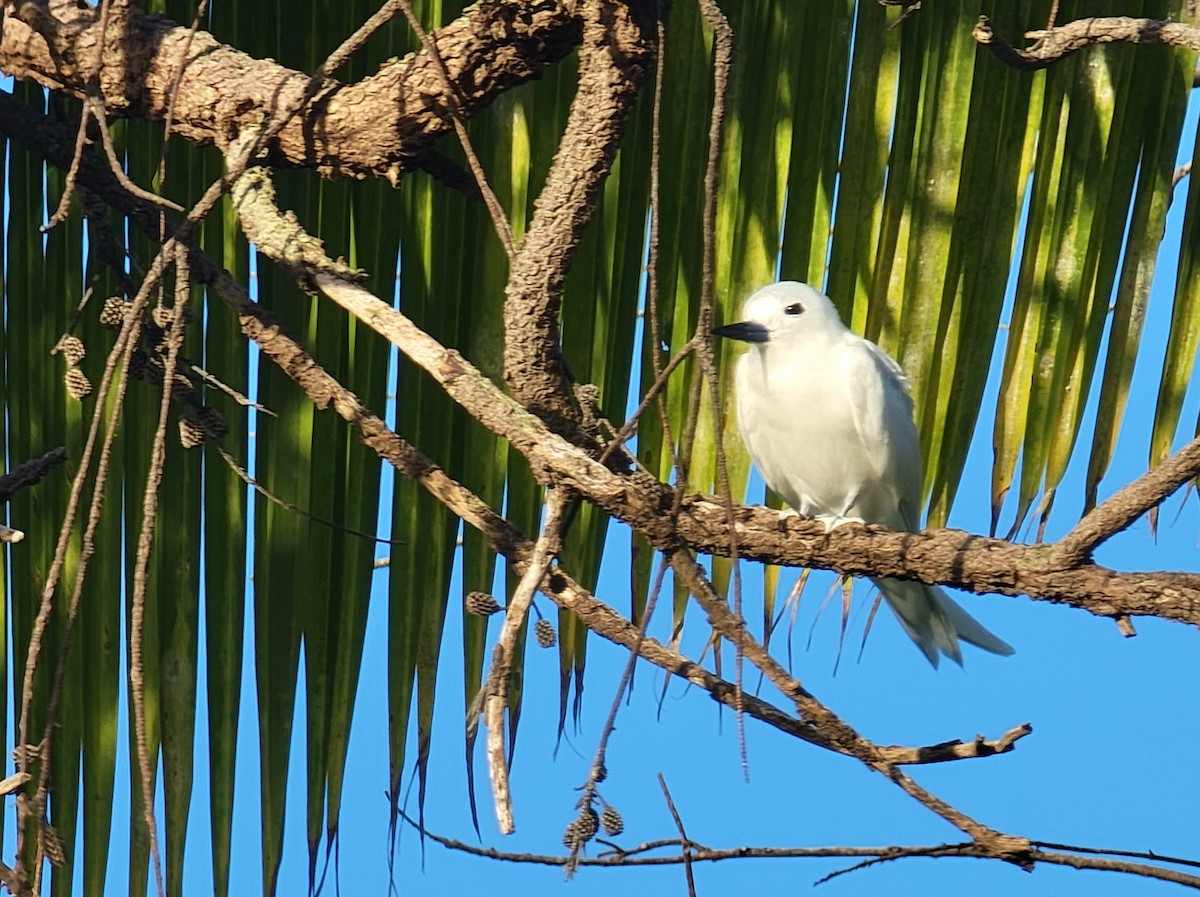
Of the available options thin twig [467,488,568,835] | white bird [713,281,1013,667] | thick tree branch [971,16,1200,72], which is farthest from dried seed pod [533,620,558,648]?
white bird [713,281,1013,667]

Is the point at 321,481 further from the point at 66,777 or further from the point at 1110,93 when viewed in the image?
the point at 1110,93

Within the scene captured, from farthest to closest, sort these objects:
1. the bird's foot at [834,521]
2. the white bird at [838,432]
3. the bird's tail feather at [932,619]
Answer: the white bird at [838,432] → the bird's tail feather at [932,619] → the bird's foot at [834,521]

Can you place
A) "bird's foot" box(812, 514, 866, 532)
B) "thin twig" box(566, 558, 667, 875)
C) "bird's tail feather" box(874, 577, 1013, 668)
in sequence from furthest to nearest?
"bird's tail feather" box(874, 577, 1013, 668) < "bird's foot" box(812, 514, 866, 532) < "thin twig" box(566, 558, 667, 875)

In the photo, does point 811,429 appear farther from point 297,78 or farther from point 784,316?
point 297,78

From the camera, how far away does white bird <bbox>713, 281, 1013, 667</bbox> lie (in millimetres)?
3279

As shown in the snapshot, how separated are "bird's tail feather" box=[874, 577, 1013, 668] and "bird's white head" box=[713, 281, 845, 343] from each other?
24.2 inches

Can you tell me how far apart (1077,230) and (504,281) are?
1006mm

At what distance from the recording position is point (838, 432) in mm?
3586

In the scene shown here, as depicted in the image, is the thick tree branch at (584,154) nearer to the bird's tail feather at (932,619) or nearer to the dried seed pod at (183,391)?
the dried seed pod at (183,391)

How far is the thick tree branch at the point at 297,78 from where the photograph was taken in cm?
187

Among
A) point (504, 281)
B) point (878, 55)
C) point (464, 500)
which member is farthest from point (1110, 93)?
point (464, 500)

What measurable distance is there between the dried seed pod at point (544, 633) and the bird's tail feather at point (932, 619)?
172 centimetres

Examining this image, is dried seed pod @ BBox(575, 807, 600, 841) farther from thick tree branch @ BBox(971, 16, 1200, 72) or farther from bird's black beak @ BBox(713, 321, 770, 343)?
bird's black beak @ BBox(713, 321, 770, 343)

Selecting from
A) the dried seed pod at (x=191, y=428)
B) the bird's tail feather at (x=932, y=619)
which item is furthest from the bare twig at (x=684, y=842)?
→ the bird's tail feather at (x=932, y=619)
